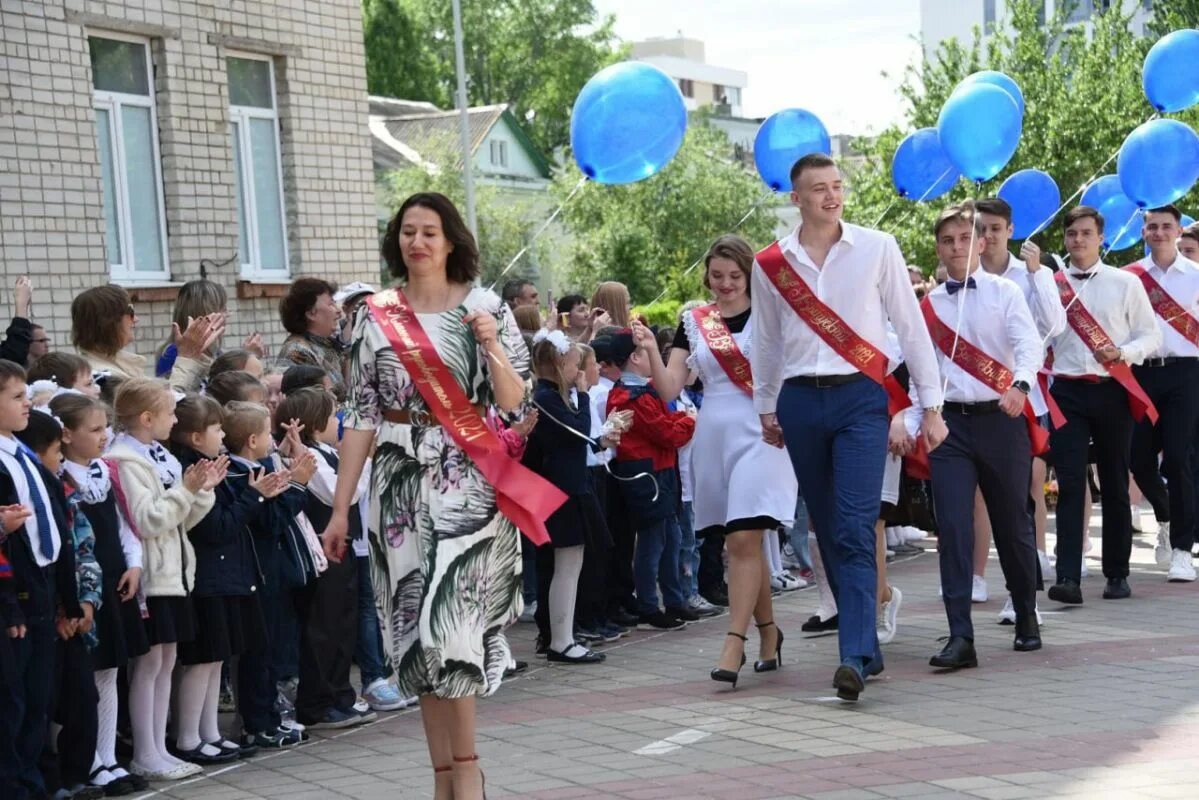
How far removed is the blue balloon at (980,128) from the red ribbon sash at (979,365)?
1.75 meters

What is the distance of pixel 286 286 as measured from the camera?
48.0 feet

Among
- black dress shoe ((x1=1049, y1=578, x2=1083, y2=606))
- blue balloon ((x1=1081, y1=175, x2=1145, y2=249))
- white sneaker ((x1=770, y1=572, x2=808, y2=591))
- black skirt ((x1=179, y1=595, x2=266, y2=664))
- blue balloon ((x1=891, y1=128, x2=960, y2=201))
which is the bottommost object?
white sneaker ((x1=770, y1=572, x2=808, y2=591))

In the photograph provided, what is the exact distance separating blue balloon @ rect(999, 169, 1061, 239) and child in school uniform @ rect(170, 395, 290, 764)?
7.58 m

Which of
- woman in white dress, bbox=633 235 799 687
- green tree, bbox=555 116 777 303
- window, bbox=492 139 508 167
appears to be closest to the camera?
woman in white dress, bbox=633 235 799 687

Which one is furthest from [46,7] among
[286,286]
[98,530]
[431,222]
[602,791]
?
[602,791]

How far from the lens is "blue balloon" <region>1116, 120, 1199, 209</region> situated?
11469 millimetres

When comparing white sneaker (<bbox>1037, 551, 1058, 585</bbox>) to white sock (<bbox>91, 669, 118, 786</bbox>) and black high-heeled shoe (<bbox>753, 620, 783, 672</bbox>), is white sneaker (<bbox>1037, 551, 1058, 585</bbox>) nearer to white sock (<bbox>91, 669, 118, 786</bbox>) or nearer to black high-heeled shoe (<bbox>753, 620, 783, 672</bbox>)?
black high-heeled shoe (<bbox>753, 620, 783, 672</bbox>)

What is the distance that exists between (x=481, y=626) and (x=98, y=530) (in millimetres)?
1864

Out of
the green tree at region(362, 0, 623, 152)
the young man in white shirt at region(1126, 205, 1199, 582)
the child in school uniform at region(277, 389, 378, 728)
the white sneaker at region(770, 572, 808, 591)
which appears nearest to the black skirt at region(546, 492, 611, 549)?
the child in school uniform at region(277, 389, 378, 728)

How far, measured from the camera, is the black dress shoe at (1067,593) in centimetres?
1009

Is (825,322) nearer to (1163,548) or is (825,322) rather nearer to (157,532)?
(157,532)

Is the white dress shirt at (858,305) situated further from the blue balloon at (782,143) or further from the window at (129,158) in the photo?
the window at (129,158)

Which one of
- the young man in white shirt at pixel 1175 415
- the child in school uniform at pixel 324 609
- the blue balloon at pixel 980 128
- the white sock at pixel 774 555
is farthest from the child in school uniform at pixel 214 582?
the young man in white shirt at pixel 1175 415

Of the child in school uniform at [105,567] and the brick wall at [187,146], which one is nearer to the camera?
the child in school uniform at [105,567]
